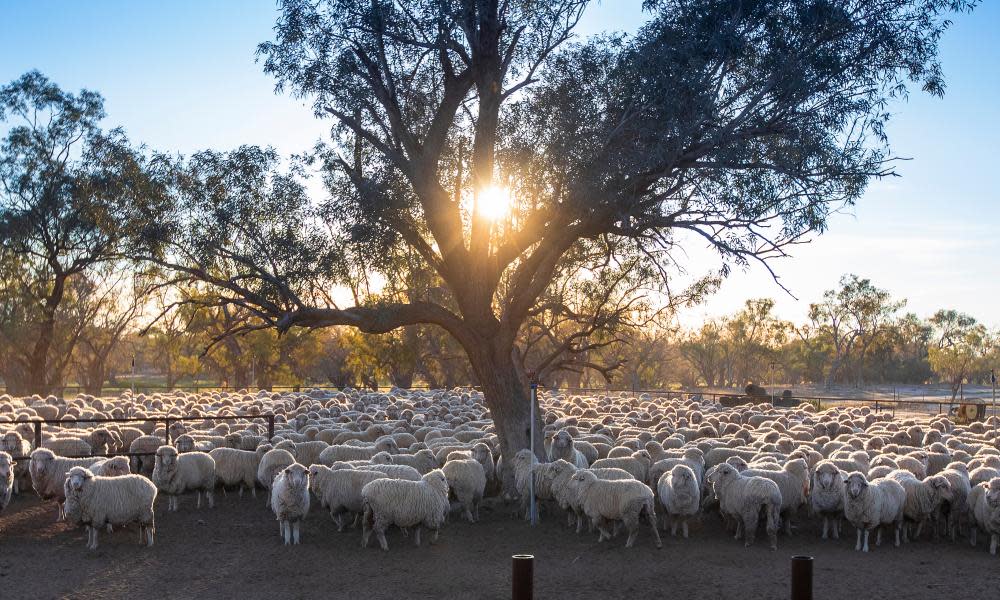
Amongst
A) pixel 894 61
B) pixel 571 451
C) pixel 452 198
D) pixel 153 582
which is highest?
pixel 894 61

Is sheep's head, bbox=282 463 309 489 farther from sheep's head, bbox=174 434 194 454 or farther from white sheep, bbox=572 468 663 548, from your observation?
sheep's head, bbox=174 434 194 454

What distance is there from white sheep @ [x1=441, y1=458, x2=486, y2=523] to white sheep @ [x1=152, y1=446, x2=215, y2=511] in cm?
439

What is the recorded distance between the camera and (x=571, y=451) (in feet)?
50.6

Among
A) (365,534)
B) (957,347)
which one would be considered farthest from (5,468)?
(957,347)

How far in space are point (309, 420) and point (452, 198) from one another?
33.6 ft

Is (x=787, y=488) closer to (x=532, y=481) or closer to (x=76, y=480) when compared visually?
(x=532, y=481)

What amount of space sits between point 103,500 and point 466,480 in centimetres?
543

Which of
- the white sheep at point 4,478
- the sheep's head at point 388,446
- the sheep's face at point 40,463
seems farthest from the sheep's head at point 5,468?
the sheep's head at point 388,446

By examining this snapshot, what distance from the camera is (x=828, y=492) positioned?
12.4 meters

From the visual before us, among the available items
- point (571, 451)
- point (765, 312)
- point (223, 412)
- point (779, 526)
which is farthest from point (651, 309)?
point (765, 312)

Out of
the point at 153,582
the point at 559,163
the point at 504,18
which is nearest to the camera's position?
the point at 153,582

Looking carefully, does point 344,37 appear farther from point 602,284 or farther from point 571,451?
point 571,451

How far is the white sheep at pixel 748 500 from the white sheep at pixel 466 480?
12.8 feet

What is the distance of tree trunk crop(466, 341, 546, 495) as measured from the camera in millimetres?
15109
